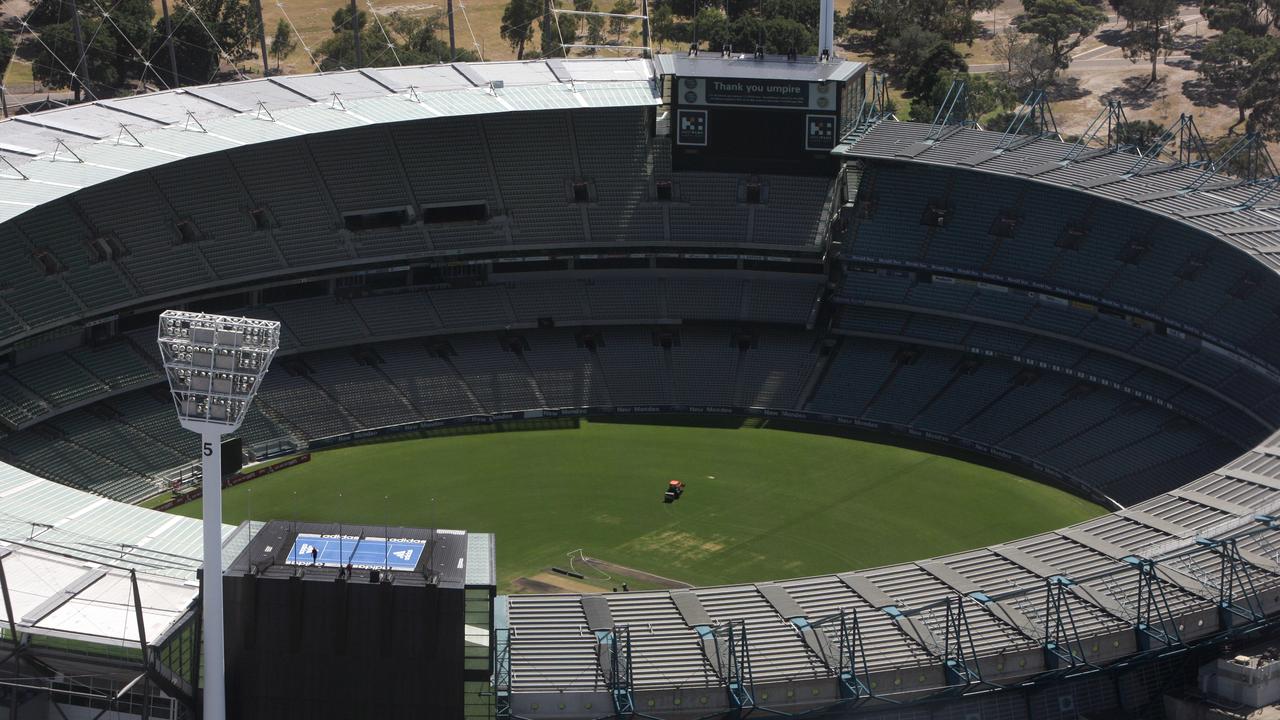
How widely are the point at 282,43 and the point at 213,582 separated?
10267 cm

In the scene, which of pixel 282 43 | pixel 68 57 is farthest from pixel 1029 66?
pixel 68 57

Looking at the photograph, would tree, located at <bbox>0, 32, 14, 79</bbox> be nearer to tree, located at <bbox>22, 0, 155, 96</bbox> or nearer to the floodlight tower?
tree, located at <bbox>22, 0, 155, 96</bbox>

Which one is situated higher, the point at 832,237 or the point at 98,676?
the point at 832,237

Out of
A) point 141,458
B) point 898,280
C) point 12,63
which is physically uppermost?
point 12,63

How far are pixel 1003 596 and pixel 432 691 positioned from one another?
18.8 m

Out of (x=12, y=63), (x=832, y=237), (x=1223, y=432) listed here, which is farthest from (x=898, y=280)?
(x=12, y=63)

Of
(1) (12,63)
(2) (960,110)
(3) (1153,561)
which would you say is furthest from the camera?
(1) (12,63)

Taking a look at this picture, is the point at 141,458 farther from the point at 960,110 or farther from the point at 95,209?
the point at 960,110

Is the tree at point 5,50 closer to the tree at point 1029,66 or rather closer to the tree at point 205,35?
the tree at point 205,35

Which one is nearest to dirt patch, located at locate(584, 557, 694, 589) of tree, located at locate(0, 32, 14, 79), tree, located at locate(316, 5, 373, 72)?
tree, located at locate(316, 5, 373, 72)

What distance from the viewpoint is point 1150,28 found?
143 meters

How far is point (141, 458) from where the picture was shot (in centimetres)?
7256

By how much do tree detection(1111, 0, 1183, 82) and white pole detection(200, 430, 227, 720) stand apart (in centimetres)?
11187

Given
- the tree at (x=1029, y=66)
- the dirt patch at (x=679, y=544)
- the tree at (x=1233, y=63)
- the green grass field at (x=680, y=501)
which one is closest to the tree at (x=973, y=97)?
the tree at (x=1029, y=66)
